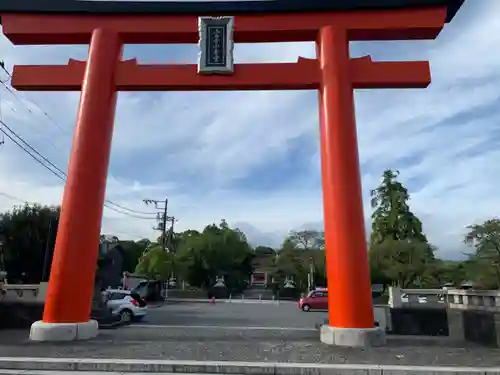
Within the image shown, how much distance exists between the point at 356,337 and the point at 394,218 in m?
34.2

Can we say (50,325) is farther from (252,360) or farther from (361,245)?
(361,245)

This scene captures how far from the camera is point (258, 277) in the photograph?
6906 centimetres

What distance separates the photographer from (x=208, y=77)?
34.8ft

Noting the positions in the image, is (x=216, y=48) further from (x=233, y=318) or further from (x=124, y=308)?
→ (x=233, y=318)

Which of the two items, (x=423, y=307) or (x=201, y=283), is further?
(x=201, y=283)

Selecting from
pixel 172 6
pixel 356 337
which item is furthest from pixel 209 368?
pixel 172 6

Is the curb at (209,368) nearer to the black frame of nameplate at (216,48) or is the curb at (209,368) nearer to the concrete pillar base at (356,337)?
the concrete pillar base at (356,337)

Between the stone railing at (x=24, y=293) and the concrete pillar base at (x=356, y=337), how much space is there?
26.8ft

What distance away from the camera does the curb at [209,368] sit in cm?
649

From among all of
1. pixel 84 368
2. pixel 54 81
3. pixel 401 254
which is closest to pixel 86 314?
pixel 84 368

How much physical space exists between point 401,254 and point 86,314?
2959 centimetres

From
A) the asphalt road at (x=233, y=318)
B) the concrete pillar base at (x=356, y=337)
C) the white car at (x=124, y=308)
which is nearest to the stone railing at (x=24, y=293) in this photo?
the white car at (x=124, y=308)

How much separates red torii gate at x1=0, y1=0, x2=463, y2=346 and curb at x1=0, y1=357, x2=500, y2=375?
2321mm

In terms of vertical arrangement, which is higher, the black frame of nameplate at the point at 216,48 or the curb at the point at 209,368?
the black frame of nameplate at the point at 216,48
